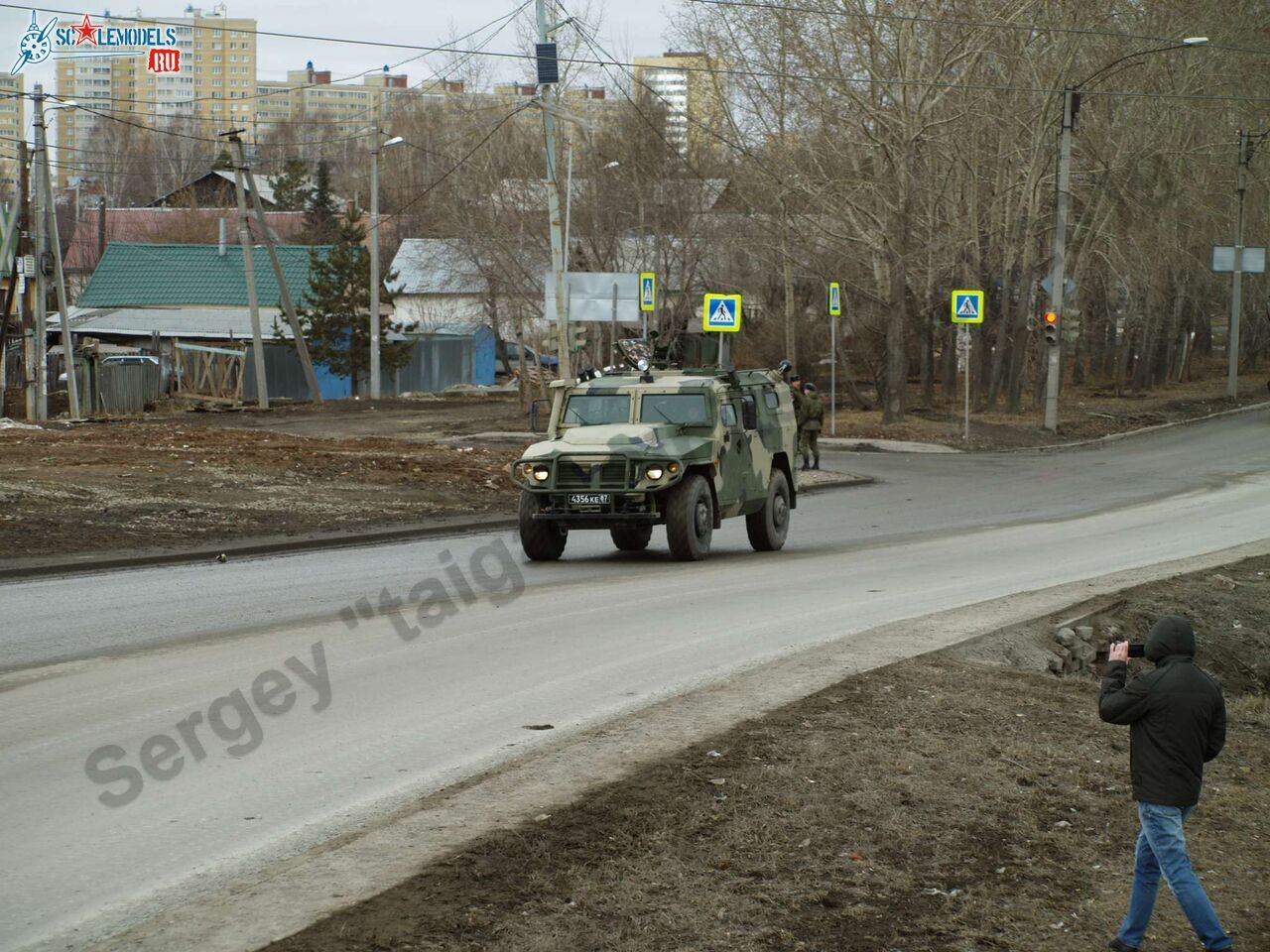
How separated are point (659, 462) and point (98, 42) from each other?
88.8ft

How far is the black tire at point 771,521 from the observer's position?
19.0 metres

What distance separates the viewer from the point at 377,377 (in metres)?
53.3

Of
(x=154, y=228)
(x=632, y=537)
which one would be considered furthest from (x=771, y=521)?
(x=154, y=228)

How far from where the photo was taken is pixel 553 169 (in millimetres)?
31688

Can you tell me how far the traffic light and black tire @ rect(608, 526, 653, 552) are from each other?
22.9 meters

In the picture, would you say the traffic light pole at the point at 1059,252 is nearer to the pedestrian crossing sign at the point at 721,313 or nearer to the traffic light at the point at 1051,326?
the traffic light at the point at 1051,326

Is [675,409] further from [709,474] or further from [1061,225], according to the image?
[1061,225]

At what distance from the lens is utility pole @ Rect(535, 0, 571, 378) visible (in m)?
30.9

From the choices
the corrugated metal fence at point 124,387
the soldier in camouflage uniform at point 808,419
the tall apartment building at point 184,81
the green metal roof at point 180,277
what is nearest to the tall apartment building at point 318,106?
the tall apartment building at point 184,81

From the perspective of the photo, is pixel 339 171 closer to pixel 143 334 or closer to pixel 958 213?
pixel 143 334

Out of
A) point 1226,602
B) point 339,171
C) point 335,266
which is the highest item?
point 339,171

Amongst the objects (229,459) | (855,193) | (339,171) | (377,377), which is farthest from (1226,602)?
(339,171)

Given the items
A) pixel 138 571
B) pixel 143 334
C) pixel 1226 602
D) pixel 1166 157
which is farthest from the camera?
pixel 143 334

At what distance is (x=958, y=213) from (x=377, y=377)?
69.8 feet
